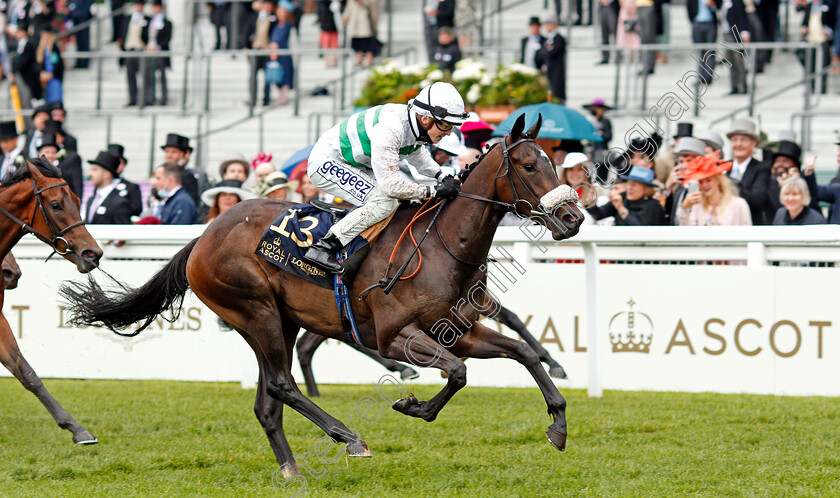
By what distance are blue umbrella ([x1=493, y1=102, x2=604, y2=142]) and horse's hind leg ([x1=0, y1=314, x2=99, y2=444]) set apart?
4.76 metres

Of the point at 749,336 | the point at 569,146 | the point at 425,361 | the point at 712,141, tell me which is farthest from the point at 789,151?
the point at 425,361

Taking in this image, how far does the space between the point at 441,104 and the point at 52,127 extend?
24.5 feet

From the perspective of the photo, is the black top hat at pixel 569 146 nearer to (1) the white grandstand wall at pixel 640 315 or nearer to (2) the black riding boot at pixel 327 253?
(1) the white grandstand wall at pixel 640 315

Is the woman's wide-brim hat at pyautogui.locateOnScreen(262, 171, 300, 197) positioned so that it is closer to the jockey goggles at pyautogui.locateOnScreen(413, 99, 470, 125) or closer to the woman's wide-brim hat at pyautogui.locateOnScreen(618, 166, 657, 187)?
the woman's wide-brim hat at pyautogui.locateOnScreen(618, 166, 657, 187)

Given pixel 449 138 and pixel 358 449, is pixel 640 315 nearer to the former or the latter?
pixel 449 138

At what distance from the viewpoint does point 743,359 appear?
312 inches

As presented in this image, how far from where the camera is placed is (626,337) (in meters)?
8.23

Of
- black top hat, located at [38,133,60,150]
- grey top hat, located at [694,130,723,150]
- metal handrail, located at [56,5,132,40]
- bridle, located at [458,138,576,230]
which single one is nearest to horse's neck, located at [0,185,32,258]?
bridle, located at [458,138,576,230]

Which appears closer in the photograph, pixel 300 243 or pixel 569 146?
pixel 300 243

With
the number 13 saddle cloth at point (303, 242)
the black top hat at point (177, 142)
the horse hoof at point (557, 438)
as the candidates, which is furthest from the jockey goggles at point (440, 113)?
the black top hat at point (177, 142)

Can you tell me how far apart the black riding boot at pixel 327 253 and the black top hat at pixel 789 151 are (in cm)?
506

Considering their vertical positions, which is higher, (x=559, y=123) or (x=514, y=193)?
(x=559, y=123)

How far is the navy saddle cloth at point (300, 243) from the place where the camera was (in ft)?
19.6

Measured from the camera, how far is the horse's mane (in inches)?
271
